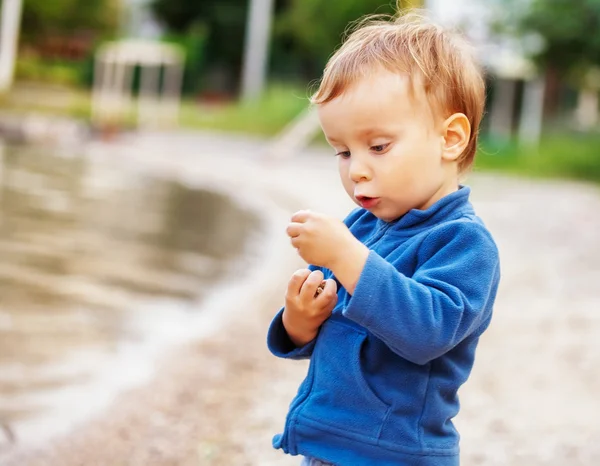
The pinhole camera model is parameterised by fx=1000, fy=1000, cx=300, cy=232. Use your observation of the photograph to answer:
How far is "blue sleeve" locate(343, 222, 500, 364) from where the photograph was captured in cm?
144

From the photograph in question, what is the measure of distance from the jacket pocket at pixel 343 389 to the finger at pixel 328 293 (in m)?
0.05

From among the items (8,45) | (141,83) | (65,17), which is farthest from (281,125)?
(65,17)

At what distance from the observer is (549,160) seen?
14969mm

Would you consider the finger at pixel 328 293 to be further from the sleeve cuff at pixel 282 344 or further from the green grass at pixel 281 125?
the green grass at pixel 281 125

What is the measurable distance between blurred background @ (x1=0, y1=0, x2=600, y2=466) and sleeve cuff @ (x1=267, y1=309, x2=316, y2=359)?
0.48m

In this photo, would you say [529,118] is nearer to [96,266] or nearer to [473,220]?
[96,266]

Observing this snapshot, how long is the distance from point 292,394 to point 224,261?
3020 mm

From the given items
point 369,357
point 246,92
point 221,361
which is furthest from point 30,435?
point 246,92

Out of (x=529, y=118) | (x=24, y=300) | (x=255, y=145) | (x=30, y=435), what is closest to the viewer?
(x=30, y=435)

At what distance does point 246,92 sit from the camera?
24.4 m

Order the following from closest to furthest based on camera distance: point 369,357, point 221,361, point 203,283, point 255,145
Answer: point 369,357 < point 221,361 < point 203,283 < point 255,145

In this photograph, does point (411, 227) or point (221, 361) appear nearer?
point (411, 227)

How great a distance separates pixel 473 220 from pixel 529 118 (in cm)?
1747

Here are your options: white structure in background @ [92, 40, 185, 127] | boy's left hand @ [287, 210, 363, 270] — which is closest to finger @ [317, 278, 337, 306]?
boy's left hand @ [287, 210, 363, 270]
